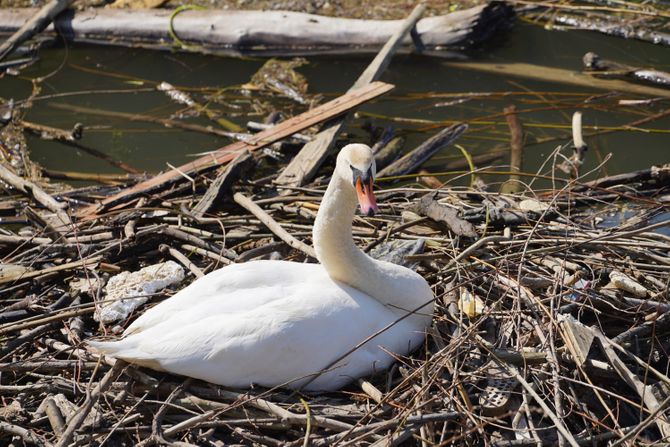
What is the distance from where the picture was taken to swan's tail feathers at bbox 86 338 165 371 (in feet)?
14.5

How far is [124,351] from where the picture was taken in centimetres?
446

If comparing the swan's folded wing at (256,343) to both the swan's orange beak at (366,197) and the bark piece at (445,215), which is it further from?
the bark piece at (445,215)

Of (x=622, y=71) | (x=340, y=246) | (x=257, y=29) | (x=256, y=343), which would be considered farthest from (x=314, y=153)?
(x=622, y=71)

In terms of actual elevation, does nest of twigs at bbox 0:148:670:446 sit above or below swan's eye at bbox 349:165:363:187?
below

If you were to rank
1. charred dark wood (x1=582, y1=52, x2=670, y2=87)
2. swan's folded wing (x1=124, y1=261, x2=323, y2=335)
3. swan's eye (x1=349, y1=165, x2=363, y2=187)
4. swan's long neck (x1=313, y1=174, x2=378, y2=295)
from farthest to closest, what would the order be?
charred dark wood (x1=582, y1=52, x2=670, y2=87)
swan's long neck (x1=313, y1=174, x2=378, y2=295)
swan's folded wing (x1=124, y1=261, x2=323, y2=335)
swan's eye (x1=349, y1=165, x2=363, y2=187)

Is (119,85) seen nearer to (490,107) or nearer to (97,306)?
(490,107)

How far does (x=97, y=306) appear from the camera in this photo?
5156 millimetres

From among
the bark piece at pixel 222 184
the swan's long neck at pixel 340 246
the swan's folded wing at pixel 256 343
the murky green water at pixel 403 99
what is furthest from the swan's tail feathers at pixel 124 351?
the murky green water at pixel 403 99

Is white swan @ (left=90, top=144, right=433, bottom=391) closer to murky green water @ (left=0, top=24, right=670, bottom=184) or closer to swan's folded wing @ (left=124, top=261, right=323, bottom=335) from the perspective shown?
swan's folded wing @ (left=124, top=261, right=323, bottom=335)

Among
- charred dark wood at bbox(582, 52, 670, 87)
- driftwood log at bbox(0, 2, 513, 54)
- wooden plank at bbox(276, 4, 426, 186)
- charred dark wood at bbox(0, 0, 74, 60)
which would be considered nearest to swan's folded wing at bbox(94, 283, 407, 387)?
wooden plank at bbox(276, 4, 426, 186)

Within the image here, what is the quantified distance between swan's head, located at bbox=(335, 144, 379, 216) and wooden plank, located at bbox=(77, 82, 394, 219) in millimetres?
2666

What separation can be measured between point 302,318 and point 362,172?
0.83 meters

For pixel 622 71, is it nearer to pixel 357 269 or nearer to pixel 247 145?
pixel 247 145

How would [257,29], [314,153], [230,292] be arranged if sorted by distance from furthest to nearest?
[257,29] < [314,153] < [230,292]
